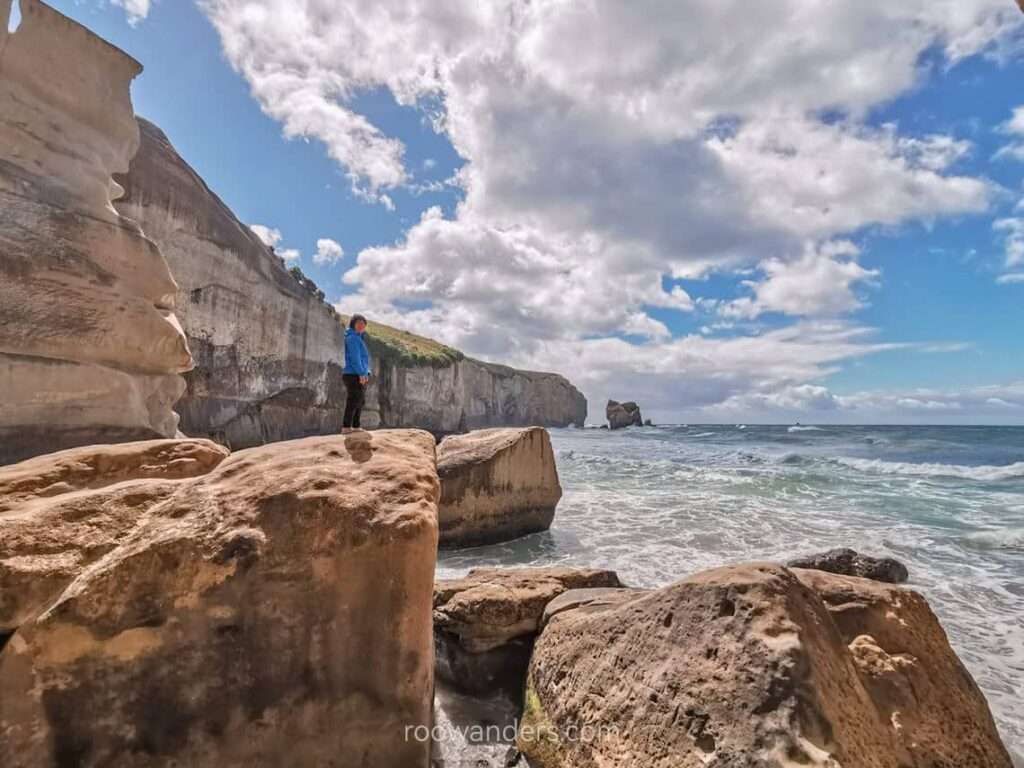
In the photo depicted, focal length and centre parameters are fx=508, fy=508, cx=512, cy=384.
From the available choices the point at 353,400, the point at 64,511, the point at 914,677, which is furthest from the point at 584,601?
the point at 353,400

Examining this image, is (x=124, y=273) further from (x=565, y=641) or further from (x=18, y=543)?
(x=565, y=641)

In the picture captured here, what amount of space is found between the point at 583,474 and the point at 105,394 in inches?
624

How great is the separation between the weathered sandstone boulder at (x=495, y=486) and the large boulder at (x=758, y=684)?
583 centimetres

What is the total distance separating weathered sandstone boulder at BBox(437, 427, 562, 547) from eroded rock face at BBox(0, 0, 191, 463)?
540 centimetres

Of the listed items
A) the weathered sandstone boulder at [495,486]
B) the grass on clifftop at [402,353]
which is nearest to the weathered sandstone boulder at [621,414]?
the grass on clifftop at [402,353]

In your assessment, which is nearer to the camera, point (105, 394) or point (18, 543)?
point (18, 543)

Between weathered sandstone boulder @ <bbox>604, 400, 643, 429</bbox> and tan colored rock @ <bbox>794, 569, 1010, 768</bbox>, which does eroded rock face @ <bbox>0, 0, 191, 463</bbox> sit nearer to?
tan colored rock @ <bbox>794, 569, 1010, 768</bbox>

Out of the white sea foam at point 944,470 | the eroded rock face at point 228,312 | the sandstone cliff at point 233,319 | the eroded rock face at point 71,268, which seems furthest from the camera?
the white sea foam at point 944,470

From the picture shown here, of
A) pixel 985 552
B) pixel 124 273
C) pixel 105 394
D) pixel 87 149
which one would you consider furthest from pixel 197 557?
pixel 985 552

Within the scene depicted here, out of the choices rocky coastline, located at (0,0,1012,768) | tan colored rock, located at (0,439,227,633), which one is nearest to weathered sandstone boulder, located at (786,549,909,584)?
rocky coastline, located at (0,0,1012,768)

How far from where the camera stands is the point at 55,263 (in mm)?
7809

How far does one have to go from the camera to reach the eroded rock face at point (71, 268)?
24.6 feet

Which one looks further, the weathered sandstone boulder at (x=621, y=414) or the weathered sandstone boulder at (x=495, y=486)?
the weathered sandstone boulder at (x=621, y=414)

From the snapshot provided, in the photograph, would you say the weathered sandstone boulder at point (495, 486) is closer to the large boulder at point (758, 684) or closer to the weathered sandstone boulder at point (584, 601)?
the weathered sandstone boulder at point (584, 601)
